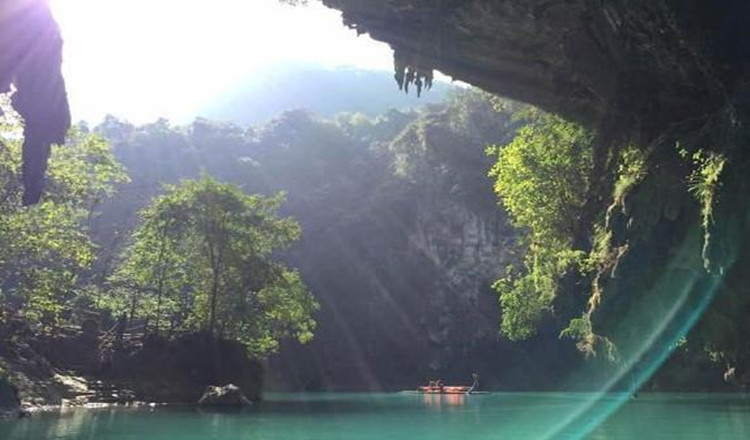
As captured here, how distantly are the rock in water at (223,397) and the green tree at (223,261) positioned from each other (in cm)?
578

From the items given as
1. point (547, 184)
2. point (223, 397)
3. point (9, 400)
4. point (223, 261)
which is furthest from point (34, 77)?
point (223, 261)

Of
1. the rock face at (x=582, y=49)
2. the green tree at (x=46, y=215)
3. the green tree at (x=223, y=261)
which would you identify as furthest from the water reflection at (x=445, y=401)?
the rock face at (x=582, y=49)

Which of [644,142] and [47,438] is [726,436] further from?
[47,438]

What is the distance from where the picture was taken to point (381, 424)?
2228cm

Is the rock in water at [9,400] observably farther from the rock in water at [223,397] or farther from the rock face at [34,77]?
the rock face at [34,77]

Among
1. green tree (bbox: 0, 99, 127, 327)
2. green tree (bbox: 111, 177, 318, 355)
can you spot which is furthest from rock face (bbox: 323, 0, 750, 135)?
green tree (bbox: 111, 177, 318, 355)

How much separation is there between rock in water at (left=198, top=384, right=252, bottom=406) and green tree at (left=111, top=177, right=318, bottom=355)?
19.0 ft

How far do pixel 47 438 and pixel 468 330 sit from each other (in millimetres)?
47288

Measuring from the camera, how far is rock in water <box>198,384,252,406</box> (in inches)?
1228

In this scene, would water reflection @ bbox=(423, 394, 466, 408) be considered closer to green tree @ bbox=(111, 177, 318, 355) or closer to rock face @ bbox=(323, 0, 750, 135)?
green tree @ bbox=(111, 177, 318, 355)

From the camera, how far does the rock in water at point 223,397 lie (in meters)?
31.2

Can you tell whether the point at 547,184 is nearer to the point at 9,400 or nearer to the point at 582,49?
the point at 582,49

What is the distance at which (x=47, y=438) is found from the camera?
1661cm

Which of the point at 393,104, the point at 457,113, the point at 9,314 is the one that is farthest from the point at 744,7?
the point at 393,104
